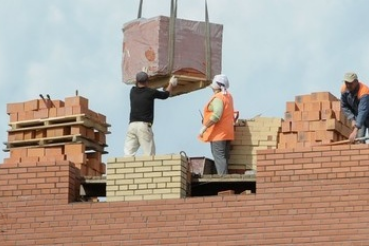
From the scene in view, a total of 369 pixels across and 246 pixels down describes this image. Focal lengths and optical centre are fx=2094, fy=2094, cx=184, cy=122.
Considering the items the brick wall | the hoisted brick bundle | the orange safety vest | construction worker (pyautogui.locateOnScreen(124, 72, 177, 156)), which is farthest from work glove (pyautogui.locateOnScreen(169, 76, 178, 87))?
the brick wall

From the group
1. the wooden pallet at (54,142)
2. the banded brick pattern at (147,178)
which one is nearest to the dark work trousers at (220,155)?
the banded brick pattern at (147,178)

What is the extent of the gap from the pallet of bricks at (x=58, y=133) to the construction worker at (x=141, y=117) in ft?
2.86

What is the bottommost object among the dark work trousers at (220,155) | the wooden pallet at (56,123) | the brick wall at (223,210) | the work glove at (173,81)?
the brick wall at (223,210)

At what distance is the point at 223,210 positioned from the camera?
89.1 feet

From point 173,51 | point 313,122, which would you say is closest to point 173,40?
point 173,51

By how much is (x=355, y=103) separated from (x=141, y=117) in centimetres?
289

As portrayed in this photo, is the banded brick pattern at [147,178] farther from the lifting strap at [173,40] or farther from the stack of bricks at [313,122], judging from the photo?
the lifting strap at [173,40]

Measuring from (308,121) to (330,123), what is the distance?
32 centimetres

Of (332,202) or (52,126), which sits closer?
(332,202)

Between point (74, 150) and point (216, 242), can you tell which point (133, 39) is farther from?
point (216, 242)

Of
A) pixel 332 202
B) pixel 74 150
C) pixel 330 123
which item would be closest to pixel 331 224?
pixel 332 202

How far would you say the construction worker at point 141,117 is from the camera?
28.1 metres

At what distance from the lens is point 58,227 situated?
27.8 m

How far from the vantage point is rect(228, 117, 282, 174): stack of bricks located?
28859 mm
